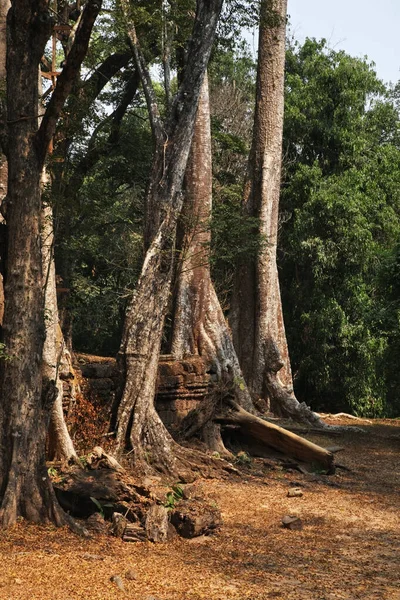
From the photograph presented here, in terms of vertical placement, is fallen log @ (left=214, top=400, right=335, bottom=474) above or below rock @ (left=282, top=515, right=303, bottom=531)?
above

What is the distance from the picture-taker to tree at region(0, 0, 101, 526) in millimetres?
5805

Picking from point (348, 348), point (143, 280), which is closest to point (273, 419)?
point (143, 280)

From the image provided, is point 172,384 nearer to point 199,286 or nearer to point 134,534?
point 199,286

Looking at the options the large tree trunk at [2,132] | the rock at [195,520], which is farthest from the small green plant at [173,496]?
the large tree trunk at [2,132]

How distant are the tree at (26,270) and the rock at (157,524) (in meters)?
0.62

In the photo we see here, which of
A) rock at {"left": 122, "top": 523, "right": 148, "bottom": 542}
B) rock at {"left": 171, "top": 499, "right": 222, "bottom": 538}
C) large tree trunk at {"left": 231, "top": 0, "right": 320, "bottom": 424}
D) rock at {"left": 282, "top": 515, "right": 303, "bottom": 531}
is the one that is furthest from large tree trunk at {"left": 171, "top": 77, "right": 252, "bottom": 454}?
rock at {"left": 122, "top": 523, "right": 148, "bottom": 542}

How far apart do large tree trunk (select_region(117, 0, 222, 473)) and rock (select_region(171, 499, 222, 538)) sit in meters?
1.69

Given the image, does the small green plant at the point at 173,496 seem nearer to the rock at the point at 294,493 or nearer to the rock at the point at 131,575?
the rock at the point at 294,493

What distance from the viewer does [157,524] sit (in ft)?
→ 20.0

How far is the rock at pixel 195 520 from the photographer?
20.3ft

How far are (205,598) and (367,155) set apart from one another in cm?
1858

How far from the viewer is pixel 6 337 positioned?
5.85 meters

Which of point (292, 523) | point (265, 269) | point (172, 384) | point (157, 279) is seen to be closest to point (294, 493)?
point (292, 523)

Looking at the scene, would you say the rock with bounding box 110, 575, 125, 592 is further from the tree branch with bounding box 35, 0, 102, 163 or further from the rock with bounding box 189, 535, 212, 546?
the tree branch with bounding box 35, 0, 102, 163
